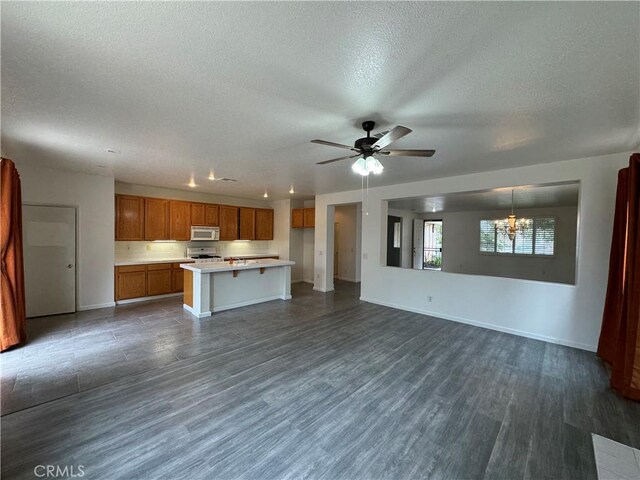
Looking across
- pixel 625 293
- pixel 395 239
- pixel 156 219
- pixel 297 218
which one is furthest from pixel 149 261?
pixel 625 293

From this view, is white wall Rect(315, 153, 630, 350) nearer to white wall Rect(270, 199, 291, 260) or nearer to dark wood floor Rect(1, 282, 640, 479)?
dark wood floor Rect(1, 282, 640, 479)

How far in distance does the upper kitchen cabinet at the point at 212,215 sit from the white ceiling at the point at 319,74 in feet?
12.2

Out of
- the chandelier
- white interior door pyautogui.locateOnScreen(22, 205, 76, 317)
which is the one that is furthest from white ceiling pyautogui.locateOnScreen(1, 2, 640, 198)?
the chandelier

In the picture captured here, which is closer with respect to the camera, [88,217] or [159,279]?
[88,217]

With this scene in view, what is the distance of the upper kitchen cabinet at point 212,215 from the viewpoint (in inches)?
277

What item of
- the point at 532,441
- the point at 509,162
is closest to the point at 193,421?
the point at 532,441

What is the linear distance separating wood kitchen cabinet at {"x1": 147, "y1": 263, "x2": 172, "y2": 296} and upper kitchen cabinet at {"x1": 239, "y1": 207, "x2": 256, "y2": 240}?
224 cm

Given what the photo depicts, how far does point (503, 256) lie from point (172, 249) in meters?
10.0

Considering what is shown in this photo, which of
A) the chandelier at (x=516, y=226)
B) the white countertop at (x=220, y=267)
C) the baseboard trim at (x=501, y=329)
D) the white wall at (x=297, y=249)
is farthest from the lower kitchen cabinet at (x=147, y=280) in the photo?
the chandelier at (x=516, y=226)

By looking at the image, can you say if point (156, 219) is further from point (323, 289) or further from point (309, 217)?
point (323, 289)

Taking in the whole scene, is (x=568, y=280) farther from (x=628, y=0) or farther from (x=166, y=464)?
(x=166, y=464)

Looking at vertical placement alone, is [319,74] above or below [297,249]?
above

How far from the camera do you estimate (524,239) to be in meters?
8.34

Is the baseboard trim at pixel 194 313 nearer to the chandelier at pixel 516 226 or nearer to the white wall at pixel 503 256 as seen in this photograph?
the white wall at pixel 503 256
